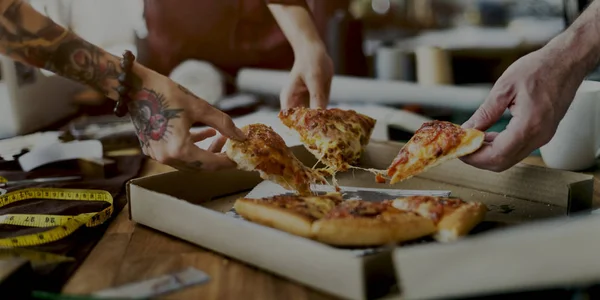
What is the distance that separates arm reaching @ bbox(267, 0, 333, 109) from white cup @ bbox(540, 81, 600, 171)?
28.8 inches

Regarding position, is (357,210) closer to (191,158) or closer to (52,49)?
(191,158)

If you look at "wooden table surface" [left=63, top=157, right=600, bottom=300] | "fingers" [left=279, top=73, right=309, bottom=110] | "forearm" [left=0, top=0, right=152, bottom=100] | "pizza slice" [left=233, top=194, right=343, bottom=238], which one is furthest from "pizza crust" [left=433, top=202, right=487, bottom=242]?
"fingers" [left=279, top=73, right=309, bottom=110]

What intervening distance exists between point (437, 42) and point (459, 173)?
448 centimetres

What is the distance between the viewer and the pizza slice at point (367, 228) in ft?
4.35

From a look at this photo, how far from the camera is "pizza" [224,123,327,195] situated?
1657 mm

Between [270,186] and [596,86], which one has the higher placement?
[596,86]

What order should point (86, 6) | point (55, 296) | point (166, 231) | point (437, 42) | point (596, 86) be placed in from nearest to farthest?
point (55, 296)
point (166, 231)
point (596, 86)
point (86, 6)
point (437, 42)

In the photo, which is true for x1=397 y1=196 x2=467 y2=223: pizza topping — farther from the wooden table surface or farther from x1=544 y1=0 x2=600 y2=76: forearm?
x1=544 y1=0 x2=600 y2=76: forearm

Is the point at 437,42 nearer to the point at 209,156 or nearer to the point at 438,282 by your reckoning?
the point at 209,156

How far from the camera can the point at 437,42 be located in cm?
619

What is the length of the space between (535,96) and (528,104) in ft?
0.10

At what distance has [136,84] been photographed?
1616 mm

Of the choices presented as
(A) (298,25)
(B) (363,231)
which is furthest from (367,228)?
(A) (298,25)

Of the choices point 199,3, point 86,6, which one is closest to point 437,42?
point 199,3
